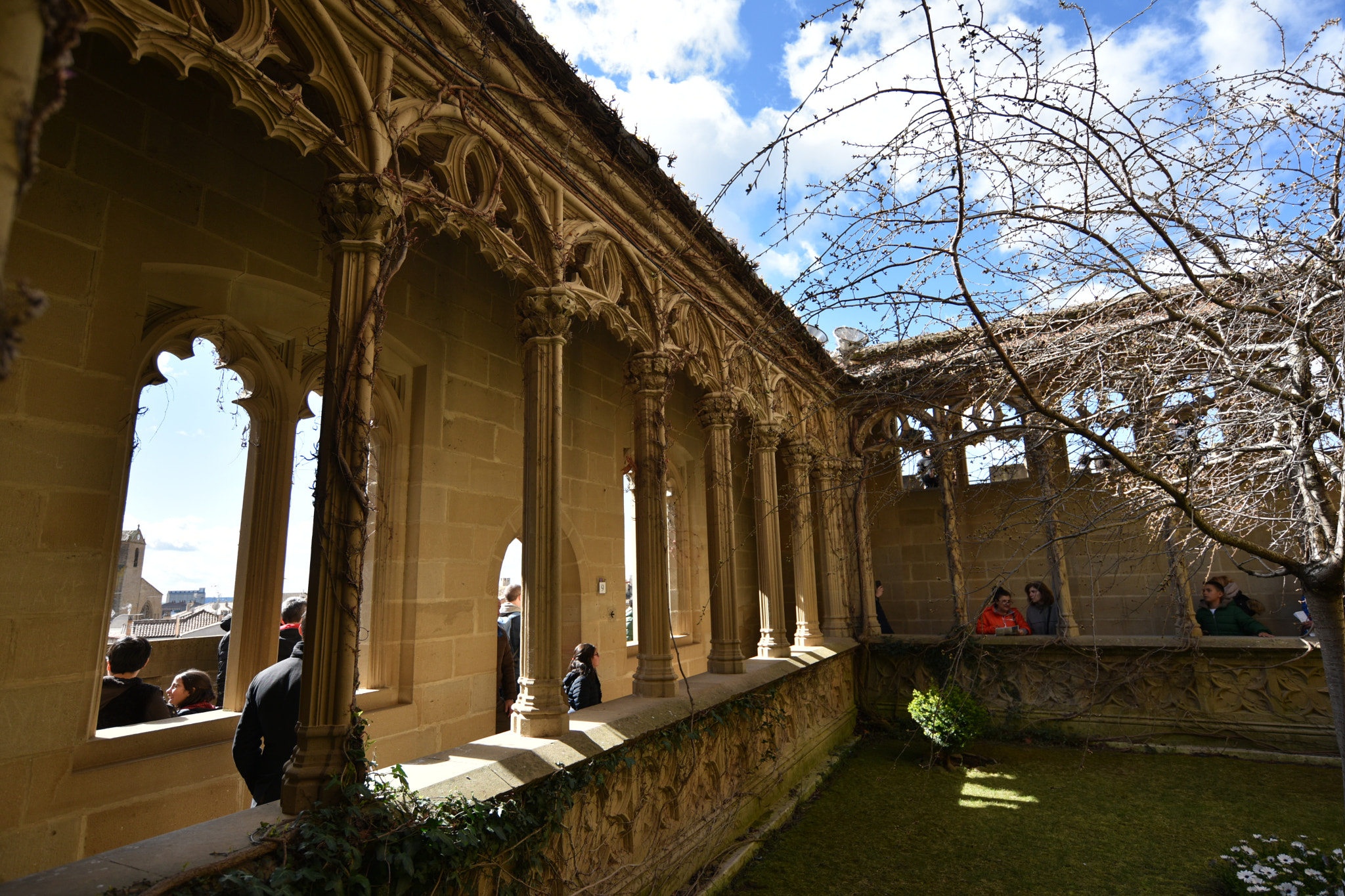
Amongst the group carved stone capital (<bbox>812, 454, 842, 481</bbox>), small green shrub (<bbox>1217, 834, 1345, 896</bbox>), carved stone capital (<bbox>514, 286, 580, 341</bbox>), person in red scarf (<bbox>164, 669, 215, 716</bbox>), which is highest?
carved stone capital (<bbox>514, 286, 580, 341</bbox>)

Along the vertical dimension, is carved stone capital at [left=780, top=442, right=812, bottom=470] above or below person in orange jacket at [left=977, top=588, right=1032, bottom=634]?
above

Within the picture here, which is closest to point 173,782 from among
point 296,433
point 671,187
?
point 296,433

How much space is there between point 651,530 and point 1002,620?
586 centimetres

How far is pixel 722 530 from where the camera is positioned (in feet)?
20.0

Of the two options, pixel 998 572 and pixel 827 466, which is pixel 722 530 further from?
pixel 998 572

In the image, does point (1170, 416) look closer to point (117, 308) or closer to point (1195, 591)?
point (117, 308)

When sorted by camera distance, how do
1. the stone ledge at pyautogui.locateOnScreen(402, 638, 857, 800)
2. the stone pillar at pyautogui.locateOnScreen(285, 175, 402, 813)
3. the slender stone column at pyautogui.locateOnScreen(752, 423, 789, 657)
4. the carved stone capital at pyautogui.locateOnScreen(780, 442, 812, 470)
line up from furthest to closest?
the carved stone capital at pyautogui.locateOnScreen(780, 442, 812, 470)
the slender stone column at pyautogui.locateOnScreen(752, 423, 789, 657)
the stone ledge at pyautogui.locateOnScreen(402, 638, 857, 800)
the stone pillar at pyautogui.locateOnScreen(285, 175, 402, 813)

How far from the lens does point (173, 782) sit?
3627 mm

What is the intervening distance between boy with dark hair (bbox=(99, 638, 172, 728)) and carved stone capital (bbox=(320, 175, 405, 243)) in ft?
8.67

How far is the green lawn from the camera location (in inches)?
175

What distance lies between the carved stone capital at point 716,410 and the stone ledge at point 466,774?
2108 millimetres

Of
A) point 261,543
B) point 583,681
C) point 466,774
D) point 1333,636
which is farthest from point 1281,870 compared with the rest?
point 261,543

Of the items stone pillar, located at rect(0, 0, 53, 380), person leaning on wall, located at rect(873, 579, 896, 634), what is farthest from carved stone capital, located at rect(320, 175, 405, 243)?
person leaning on wall, located at rect(873, 579, 896, 634)

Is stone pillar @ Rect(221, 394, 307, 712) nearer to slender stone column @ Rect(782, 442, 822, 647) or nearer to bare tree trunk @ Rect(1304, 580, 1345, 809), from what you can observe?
slender stone column @ Rect(782, 442, 822, 647)
